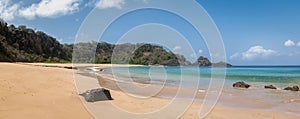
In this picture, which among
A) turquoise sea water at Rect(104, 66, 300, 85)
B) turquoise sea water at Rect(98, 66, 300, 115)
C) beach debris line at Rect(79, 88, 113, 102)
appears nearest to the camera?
beach debris line at Rect(79, 88, 113, 102)

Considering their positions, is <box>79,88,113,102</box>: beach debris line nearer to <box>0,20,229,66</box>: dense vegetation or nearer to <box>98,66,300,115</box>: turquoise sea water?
<box>98,66,300,115</box>: turquoise sea water

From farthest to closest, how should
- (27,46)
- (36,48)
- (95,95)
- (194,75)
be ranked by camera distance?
(36,48) < (27,46) < (194,75) < (95,95)

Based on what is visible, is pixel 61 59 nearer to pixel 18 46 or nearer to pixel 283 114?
pixel 18 46

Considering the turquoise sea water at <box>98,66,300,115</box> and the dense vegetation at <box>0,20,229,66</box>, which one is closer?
the turquoise sea water at <box>98,66,300,115</box>

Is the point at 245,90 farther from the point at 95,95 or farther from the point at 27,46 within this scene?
the point at 27,46

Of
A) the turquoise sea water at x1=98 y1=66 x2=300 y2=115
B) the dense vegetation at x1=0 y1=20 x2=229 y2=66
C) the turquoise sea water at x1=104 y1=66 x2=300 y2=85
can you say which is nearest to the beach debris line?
the turquoise sea water at x1=98 y1=66 x2=300 y2=115

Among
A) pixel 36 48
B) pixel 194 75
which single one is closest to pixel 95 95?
pixel 194 75

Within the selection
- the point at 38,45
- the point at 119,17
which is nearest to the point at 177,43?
the point at 119,17

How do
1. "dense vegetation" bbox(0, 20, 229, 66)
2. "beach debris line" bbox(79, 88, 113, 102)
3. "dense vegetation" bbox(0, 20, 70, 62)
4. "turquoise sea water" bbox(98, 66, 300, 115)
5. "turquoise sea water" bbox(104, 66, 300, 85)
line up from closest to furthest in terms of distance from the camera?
A: "beach debris line" bbox(79, 88, 113, 102)
"turquoise sea water" bbox(98, 66, 300, 115)
"turquoise sea water" bbox(104, 66, 300, 85)
"dense vegetation" bbox(0, 20, 229, 66)
"dense vegetation" bbox(0, 20, 70, 62)

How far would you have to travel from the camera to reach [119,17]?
33.7 feet

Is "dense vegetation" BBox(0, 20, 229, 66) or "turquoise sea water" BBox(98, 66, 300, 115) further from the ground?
"dense vegetation" BBox(0, 20, 229, 66)

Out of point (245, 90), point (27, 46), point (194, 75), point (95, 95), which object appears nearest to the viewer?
point (95, 95)

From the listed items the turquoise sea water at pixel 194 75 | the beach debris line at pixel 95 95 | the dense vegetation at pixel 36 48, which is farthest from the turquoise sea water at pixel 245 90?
the dense vegetation at pixel 36 48

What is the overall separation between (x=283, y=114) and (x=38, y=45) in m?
79.5
